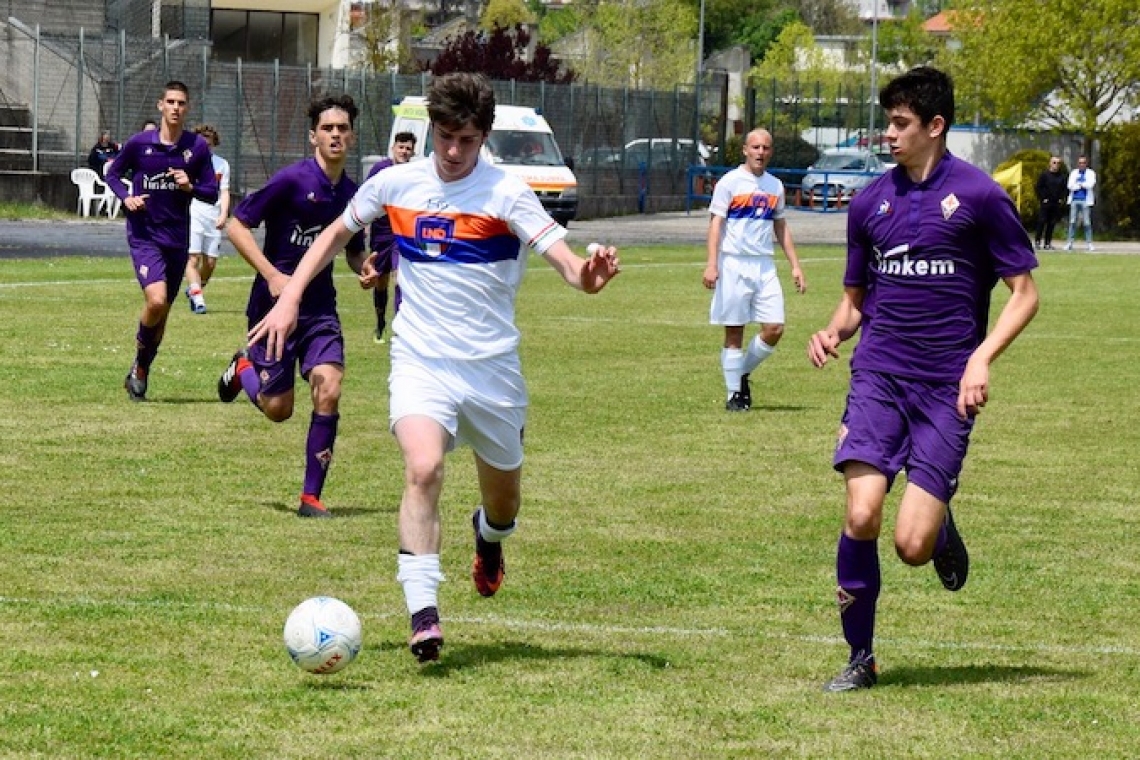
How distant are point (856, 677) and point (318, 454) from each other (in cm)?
434

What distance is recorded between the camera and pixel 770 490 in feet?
39.4

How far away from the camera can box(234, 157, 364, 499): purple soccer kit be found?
36.2 feet

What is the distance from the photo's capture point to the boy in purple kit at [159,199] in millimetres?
15594

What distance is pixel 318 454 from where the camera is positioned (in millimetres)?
10734

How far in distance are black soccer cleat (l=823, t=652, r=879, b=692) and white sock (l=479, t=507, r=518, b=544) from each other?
150 centimetres

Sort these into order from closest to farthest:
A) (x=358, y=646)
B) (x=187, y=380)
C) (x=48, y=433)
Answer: (x=358, y=646)
(x=48, y=433)
(x=187, y=380)

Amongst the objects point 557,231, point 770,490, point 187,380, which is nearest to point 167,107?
point 187,380

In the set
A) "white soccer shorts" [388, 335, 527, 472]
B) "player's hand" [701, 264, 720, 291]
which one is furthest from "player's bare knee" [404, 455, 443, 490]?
"player's hand" [701, 264, 720, 291]

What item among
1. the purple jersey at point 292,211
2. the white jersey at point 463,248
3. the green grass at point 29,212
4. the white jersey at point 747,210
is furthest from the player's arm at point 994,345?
the green grass at point 29,212

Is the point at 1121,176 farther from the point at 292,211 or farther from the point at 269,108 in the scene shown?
the point at 292,211

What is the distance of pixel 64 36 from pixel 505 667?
4067 centimetres

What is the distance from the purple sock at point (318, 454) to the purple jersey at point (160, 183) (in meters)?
5.25

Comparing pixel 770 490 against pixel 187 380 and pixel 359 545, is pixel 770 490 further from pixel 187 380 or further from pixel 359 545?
pixel 187 380

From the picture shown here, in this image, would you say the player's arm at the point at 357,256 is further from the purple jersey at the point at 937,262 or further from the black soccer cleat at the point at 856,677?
the black soccer cleat at the point at 856,677
